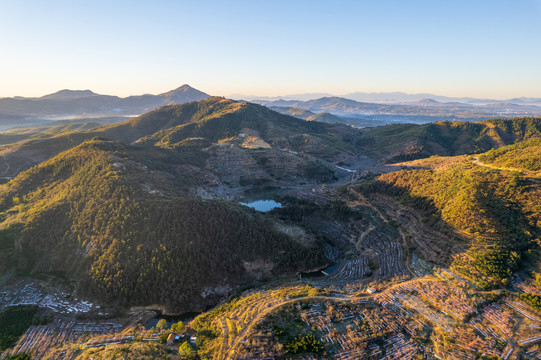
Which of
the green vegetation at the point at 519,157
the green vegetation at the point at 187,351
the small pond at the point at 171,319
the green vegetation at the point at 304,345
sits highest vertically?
the green vegetation at the point at 519,157

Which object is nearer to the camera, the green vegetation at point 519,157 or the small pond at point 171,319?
the small pond at point 171,319

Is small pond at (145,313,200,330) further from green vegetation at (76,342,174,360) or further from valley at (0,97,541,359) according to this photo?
green vegetation at (76,342,174,360)

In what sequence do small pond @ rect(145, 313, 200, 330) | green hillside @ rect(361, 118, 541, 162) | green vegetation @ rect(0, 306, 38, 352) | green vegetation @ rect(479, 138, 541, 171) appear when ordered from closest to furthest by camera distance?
green vegetation @ rect(0, 306, 38, 352), small pond @ rect(145, 313, 200, 330), green vegetation @ rect(479, 138, 541, 171), green hillside @ rect(361, 118, 541, 162)

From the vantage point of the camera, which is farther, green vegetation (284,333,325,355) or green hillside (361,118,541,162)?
green hillside (361,118,541,162)

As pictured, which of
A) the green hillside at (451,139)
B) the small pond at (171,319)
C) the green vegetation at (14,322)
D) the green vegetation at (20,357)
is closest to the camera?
the green vegetation at (20,357)

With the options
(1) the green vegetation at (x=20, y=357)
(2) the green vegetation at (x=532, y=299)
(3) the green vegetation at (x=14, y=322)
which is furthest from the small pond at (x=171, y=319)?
(2) the green vegetation at (x=532, y=299)

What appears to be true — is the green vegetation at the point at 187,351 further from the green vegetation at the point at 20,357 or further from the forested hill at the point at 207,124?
the forested hill at the point at 207,124

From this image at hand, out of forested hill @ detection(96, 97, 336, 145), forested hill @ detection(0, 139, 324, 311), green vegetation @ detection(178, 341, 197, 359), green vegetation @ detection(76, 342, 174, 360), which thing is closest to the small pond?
forested hill @ detection(0, 139, 324, 311)
